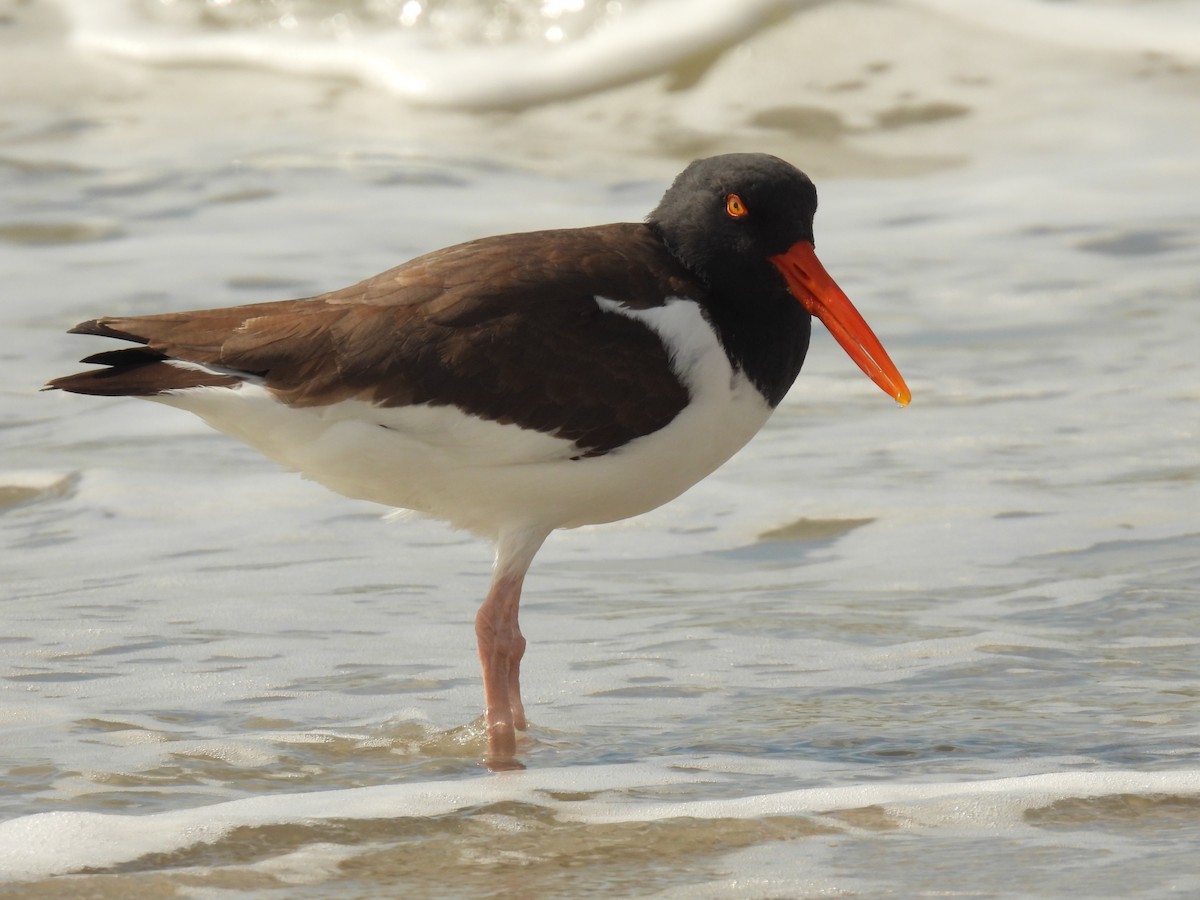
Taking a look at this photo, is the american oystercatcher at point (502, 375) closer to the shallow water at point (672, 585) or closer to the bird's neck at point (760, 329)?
the bird's neck at point (760, 329)

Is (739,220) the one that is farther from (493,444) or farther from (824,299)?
(493,444)

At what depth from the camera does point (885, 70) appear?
13594 millimetres

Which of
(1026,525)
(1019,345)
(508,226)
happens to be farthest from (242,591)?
(508,226)

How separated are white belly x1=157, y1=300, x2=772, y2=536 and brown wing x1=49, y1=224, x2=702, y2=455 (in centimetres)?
4

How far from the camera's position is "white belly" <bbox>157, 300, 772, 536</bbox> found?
15.1 ft

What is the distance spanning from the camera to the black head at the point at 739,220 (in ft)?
15.8

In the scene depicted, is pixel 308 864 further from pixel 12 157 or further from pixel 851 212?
pixel 12 157

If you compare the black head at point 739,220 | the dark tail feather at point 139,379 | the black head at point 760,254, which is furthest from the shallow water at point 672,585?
the black head at point 739,220

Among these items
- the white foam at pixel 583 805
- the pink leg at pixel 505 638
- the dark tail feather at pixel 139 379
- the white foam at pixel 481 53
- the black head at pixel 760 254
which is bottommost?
the white foam at pixel 583 805

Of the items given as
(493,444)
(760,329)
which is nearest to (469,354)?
(493,444)

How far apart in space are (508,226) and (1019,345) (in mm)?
3390

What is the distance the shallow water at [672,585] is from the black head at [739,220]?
1217 mm

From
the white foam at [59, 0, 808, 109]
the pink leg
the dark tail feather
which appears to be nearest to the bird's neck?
the pink leg

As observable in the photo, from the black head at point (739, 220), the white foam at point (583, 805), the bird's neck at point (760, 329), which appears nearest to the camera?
the white foam at point (583, 805)
